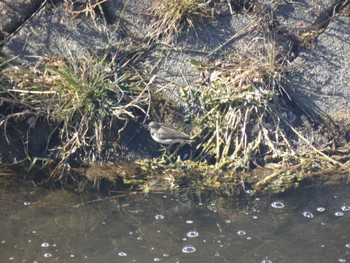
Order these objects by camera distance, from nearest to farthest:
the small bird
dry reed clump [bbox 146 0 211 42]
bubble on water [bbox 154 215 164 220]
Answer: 1. bubble on water [bbox 154 215 164 220]
2. the small bird
3. dry reed clump [bbox 146 0 211 42]

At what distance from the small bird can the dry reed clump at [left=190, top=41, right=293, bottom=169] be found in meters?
0.15

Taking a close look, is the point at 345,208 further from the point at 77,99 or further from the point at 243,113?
the point at 77,99

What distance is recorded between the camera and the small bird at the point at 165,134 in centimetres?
480

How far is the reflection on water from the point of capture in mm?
4012

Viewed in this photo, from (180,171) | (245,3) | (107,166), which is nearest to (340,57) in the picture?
(245,3)

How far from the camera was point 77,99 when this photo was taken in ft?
16.0

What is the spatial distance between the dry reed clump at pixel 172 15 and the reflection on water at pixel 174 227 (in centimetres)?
121

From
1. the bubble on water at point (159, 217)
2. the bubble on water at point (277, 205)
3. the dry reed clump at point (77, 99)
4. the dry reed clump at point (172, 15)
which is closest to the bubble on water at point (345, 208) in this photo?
the bubble on water at point (277, 205)

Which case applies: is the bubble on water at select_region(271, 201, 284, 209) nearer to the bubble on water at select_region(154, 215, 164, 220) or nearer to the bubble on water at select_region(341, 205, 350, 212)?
the bubble on water at select_region(341, 205, 350, 212)

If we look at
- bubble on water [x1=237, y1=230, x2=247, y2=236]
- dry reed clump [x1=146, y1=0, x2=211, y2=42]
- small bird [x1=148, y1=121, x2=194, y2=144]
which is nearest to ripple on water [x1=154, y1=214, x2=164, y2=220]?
bubble on water [x1=237, y1=230, x2=247, y2=236]

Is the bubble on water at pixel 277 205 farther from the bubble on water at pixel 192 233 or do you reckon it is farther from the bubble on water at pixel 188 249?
the bubble on water at pixel 188 249

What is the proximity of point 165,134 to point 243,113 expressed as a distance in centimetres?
54

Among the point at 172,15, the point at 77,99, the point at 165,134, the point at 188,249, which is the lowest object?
the point at 188,249

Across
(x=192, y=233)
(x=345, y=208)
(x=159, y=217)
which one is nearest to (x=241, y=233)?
(x=192, y=233)
